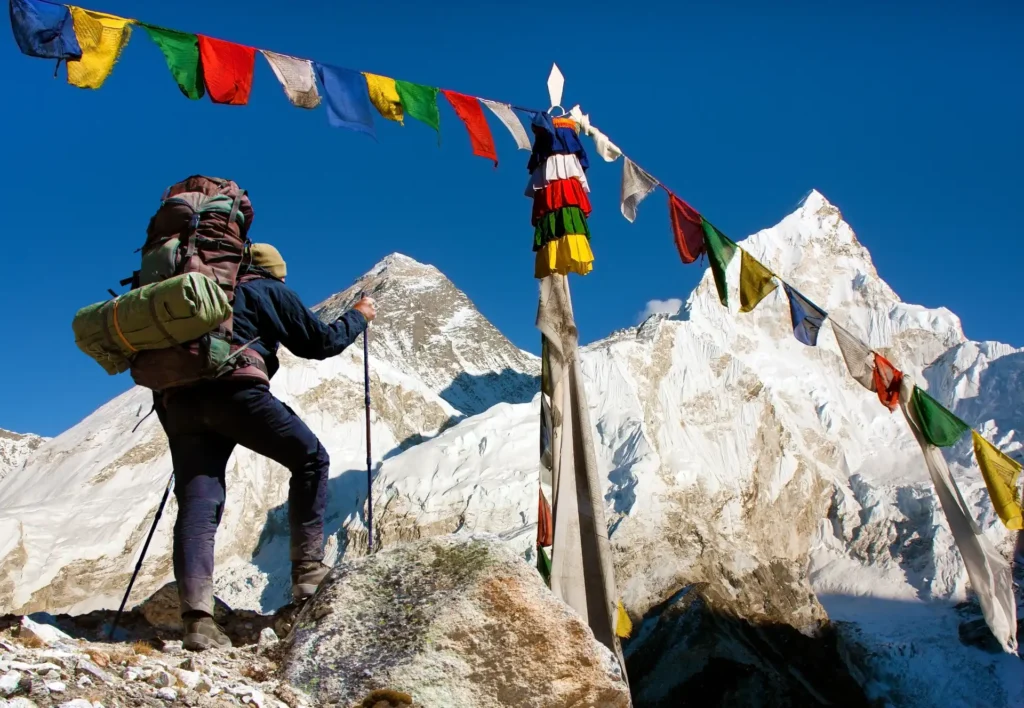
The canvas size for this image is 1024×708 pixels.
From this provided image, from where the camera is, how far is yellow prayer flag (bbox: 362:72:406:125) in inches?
328

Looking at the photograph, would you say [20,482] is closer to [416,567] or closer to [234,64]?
[234,64]

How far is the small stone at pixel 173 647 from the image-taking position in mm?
4316

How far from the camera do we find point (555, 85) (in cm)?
946

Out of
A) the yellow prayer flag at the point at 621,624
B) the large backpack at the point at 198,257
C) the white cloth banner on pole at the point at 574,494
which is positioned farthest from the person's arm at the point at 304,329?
the yellow prayer flag at the point at 621,624

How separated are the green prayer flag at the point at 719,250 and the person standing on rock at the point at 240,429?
500 cm

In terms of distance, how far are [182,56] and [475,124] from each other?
2.82 metres

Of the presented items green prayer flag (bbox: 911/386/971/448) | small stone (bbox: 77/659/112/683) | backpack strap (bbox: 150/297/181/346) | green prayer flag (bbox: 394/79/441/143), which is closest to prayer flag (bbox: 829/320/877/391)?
green prayer flag (bbox: 911/386/971/448)

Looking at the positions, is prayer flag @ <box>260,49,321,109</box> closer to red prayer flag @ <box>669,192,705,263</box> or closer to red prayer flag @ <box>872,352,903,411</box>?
red prayer flag @ <box>669,192,705,263</box>

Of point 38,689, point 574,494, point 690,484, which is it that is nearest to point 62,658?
point 38,689

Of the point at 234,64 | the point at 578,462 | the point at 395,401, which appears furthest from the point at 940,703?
the point at 234,64

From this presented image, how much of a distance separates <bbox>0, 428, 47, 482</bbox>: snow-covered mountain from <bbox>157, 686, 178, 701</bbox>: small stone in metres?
61.6

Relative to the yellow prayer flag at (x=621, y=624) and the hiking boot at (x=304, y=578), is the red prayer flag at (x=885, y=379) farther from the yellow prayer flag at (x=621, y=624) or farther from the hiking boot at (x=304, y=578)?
the hiking boot at (x=304, y=578)

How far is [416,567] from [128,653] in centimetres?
126

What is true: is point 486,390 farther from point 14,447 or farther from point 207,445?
point 207,445
